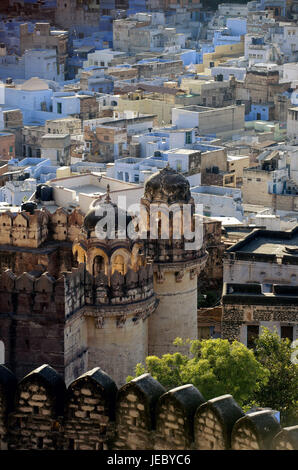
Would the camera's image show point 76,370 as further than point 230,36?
No

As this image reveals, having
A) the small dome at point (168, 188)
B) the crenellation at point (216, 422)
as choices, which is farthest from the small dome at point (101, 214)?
the crenellation at point (216, 422)

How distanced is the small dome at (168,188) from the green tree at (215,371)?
4.23 m

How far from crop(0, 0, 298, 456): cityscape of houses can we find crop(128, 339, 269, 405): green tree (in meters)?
1.64

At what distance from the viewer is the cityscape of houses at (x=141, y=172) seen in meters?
29.7

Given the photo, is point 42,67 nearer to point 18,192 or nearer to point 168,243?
point 18,192

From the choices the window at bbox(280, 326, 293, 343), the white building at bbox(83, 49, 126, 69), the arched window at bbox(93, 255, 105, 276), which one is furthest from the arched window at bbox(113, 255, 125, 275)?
the white building at bbox(83, 49, 126, 69)

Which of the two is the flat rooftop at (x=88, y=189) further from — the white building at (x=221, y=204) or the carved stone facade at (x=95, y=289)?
the white building at (x=221, y=204)

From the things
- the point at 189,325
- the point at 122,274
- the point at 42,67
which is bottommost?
the point at 42,67

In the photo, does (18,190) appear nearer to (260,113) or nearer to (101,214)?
(101,214)

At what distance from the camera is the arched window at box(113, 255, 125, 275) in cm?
3008

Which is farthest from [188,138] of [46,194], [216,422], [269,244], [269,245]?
[216,422]

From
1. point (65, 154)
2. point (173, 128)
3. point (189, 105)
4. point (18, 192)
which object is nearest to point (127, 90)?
point (189, 105)

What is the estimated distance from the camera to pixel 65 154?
284 feet

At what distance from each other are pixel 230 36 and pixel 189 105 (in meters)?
33.0
